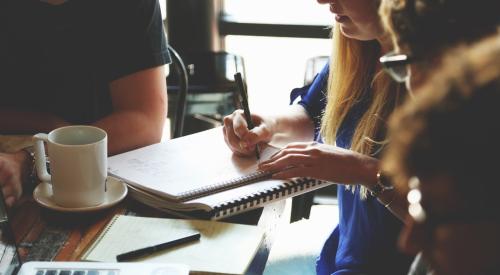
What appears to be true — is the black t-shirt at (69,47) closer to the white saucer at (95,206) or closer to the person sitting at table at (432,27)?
the white saucer at (95,206)

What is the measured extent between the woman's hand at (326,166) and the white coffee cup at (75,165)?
1.05 feet

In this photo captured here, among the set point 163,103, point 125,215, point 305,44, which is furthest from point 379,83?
point 305,44

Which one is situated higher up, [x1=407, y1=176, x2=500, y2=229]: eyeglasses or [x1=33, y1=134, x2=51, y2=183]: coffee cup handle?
[x1=407, y1=176, x2=500, y2=229]: eyeglasses

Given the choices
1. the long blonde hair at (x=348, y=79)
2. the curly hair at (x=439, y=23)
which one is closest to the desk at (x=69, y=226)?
the long blonde hair at (x=348, y=79)

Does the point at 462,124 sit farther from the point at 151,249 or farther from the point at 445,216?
the point at 151,249

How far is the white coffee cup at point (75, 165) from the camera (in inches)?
40.5

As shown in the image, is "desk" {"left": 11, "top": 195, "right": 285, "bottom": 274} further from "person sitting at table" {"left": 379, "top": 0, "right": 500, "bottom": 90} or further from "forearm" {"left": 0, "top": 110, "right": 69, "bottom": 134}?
"person sitting at table" {"left": 379, "top": 0, "right": 500, "bottom": 90}

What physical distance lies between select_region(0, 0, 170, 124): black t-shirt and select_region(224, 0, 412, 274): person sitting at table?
Answer: 342 millimetres

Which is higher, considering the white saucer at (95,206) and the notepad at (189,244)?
the white saucer at (95,206)

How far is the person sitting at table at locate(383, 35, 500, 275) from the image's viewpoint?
46cm

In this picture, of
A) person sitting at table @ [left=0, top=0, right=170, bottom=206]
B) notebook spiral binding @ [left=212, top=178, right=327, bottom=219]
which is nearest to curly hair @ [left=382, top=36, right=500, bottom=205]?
notebook spiral binding @ [left=212, top=178, right=327, bottom=219]

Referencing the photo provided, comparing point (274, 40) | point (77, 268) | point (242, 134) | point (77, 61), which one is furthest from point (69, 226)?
point (274, 40)

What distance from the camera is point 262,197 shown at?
1107mm

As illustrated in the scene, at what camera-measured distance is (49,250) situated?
96cm
